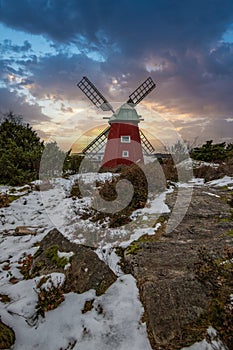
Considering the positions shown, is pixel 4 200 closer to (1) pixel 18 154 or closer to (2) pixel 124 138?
(1) pixel 18 154

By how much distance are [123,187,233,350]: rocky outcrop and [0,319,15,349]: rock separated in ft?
6.87

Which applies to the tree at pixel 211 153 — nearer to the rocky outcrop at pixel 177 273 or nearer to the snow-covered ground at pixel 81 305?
the rocky outcrop at pixel 177 273

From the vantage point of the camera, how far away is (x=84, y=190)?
36.4ft

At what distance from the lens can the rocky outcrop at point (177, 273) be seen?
3.21m

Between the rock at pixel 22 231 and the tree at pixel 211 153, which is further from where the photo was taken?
the tree at pixel 211 153

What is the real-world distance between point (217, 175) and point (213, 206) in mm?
6235

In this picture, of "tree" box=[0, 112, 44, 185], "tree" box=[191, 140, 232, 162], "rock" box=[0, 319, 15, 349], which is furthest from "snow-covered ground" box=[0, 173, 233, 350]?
"tree" box=[191, 140, 232, 162]

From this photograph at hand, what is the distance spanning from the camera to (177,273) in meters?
4.13

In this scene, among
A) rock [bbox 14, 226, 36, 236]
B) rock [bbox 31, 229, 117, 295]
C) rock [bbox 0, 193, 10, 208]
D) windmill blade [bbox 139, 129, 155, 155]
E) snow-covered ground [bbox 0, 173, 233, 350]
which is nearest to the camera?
snow-covered ground [bbox 0, 173, 233, 350]

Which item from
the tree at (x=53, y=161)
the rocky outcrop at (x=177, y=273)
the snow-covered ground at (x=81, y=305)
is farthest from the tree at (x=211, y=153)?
the snow-covered ground at (x=81, y=305)

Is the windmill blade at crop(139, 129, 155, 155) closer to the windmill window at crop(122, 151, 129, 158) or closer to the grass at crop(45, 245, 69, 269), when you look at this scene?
the windmill window at crop(122, 151, 129, 158)

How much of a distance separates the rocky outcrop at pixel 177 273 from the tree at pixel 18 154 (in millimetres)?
10651

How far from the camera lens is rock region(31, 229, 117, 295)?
448cm

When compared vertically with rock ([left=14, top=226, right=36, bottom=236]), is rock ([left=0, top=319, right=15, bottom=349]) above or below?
below
